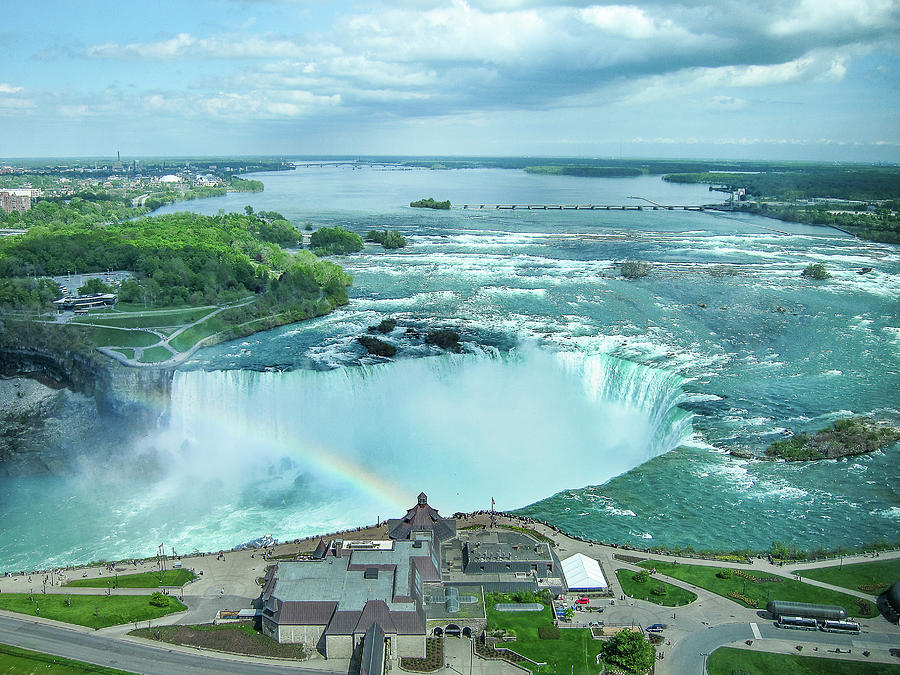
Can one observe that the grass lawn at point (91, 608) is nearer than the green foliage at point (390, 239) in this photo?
Yes

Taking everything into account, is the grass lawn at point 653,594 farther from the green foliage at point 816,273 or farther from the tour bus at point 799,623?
the green foliage at point 816,273

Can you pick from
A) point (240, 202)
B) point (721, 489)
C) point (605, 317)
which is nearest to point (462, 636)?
point (721, 489)

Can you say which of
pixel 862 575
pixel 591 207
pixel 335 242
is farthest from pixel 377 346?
pixel 591 207

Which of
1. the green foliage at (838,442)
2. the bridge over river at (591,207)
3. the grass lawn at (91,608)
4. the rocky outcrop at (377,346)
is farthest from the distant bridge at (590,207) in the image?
the grass lawn at (91,608)

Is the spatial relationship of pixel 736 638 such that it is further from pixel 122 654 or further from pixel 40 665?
pixel 40 665

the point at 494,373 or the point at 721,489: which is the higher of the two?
the point at 494,373

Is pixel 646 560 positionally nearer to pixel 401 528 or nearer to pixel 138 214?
pixel 401 528
